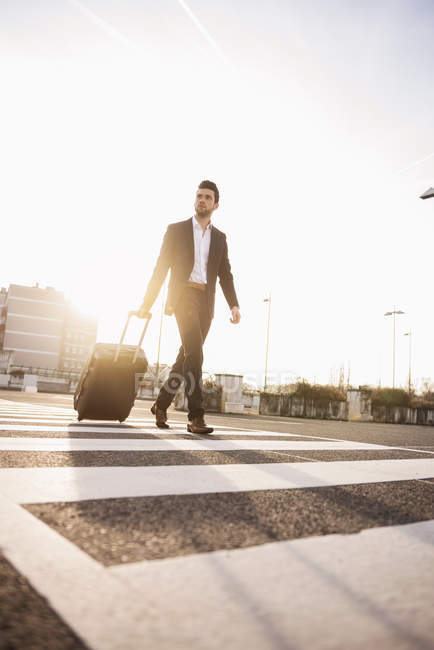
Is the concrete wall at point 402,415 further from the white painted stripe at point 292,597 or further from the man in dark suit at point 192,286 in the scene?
the white painted stripe at point 292,597

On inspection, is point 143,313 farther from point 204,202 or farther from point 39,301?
point 39,301

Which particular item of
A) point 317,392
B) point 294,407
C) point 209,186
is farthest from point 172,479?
point 317,392

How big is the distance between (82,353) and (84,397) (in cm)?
8533

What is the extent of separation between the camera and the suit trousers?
14.5 feet

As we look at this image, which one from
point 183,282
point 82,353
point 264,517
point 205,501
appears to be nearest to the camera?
point 264,517

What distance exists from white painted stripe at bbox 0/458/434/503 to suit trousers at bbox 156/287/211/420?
70.4 inches

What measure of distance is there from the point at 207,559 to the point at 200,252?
390cm

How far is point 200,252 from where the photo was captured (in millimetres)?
4777

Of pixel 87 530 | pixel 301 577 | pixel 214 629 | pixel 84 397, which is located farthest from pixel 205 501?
pixel 84 397

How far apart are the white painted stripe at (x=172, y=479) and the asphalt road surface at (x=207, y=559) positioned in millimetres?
11

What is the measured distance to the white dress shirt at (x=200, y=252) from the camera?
4707 mm

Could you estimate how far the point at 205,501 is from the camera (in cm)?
169

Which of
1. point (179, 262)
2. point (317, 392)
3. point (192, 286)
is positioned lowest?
point (317, 392)

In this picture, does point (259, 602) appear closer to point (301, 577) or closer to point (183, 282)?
point (301, 577)
